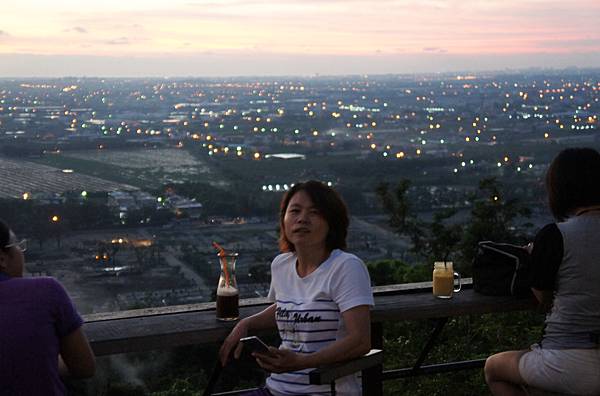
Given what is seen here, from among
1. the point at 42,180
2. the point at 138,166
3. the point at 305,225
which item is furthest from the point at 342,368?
the point at 138,166

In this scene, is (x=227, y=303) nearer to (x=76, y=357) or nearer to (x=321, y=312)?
(x=321, y=312)

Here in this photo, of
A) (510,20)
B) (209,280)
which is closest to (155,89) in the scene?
(510,20)

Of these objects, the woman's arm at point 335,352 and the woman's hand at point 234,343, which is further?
the woman's hand at point 234,343

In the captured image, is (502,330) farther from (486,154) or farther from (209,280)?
(486,154)

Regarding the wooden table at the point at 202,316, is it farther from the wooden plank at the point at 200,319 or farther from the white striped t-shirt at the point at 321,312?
the white striped t-shirt at the point at 321,312

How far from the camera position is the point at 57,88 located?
115 feet

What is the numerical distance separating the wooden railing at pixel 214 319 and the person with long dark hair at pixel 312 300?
0.50ft

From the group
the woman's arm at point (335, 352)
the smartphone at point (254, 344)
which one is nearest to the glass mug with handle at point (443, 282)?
the woman's arm at point (335, 352)

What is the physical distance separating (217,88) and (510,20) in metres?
27.7

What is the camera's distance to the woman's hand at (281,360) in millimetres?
2553

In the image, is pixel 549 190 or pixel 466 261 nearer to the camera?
pixel 549 190

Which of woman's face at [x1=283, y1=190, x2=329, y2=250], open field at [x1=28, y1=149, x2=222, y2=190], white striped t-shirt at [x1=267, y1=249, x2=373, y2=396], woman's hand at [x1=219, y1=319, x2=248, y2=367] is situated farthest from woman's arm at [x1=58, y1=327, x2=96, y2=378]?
open field at [x1=28, y1=149, x2=222, y2=190]

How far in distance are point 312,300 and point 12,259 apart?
37.8 inches

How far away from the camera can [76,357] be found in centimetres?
220
